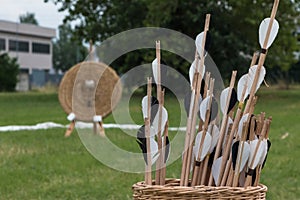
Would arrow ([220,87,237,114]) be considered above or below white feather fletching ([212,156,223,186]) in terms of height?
above

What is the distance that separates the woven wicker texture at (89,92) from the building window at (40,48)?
44.0 m

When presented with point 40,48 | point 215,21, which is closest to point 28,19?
point 40,48

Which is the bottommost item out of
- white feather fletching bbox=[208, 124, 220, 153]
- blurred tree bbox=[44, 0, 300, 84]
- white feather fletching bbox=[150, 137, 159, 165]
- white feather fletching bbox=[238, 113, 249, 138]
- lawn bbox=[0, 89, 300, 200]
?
lawn bbox=[0, 89, 300, 200]

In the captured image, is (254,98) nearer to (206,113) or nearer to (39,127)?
(206,113)

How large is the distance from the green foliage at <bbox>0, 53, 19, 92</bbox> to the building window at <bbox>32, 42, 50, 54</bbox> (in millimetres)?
17577

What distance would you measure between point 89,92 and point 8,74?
85.6 feet

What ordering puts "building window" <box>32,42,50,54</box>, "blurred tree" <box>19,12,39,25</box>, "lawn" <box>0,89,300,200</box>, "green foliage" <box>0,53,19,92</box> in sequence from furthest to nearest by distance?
"blurred tree" <box>19,12,39,25</box>, "building window" <box>32,42,50,54</box>, "green foliage" <box>0,53,19,92</box>, "lawn" <box>0,89,300,200</box>

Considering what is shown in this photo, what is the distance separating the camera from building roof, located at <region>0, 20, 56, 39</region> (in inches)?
1882

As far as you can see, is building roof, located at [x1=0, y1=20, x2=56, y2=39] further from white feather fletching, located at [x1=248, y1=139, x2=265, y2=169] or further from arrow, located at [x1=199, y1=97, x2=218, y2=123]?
white feather fletching, located at [x1=248, y1=139, x2=265, y2=169]

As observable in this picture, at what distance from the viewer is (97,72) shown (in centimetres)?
948

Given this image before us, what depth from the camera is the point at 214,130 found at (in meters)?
2.23

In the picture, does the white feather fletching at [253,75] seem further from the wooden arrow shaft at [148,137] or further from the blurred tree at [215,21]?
the blurred tree at [215,21]

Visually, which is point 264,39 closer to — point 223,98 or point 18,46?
point 223,98

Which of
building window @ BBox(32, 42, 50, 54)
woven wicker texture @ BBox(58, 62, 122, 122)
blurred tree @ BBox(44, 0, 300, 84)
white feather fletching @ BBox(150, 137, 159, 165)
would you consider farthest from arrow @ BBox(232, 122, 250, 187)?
building window @ BBox(32, 42, 50, 54)
